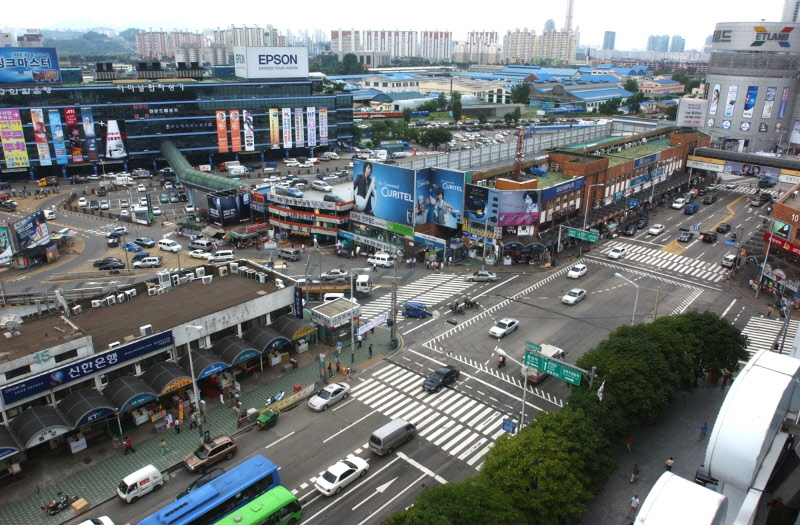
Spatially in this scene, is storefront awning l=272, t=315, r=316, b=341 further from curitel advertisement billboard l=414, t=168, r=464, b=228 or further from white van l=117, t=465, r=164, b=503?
curitel advertisement billboard l=414, t=168, r=464, b=228

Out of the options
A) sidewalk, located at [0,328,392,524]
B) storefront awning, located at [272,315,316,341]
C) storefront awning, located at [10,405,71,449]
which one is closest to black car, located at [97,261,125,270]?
storefront awning, located at [272,315,316,341]

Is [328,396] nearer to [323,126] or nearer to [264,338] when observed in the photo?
[264,338]

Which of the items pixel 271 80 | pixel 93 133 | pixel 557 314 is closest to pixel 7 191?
pixel 93 133

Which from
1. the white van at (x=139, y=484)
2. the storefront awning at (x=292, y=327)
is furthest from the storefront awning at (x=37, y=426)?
the storefront awning at (x=292, y=327)

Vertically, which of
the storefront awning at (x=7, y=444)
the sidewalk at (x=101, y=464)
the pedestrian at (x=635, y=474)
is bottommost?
the sidewalk at (x=101, y=464)

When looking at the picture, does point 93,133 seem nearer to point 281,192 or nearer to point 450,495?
point 281,192

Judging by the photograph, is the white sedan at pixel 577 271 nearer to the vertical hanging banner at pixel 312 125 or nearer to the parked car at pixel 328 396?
the parked car at pixel 328 396

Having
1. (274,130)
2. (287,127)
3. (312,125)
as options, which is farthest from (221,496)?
(312,125)
